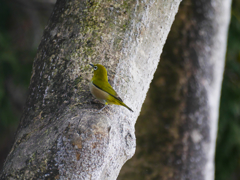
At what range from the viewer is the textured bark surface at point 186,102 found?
3150mm

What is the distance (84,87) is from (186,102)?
1.95 metres

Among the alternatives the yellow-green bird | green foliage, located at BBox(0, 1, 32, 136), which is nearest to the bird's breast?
the yellow-green bird

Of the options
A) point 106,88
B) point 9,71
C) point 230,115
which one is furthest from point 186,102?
point 9,71

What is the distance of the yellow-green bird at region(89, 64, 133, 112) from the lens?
1437mm

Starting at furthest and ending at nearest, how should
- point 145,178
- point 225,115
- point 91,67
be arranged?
1. point 225,115
2. point 145,178
3. point 91,67

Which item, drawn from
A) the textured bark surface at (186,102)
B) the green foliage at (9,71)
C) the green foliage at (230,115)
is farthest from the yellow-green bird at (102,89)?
the green foliage at (230,115)

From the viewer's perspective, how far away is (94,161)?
1207mm

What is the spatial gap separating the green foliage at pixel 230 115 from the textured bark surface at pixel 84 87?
3.60 m

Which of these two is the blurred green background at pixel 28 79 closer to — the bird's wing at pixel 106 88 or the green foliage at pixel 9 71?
the green foliage at pixel 9 71

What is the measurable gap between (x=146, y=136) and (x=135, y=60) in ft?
6.41

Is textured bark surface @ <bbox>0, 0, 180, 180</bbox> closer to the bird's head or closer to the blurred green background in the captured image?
the bird's head

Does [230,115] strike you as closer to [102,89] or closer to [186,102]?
[186,102]

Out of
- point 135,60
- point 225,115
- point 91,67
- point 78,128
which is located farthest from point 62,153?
point 225,115

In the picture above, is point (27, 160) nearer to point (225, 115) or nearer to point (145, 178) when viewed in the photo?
point (145, 178)
